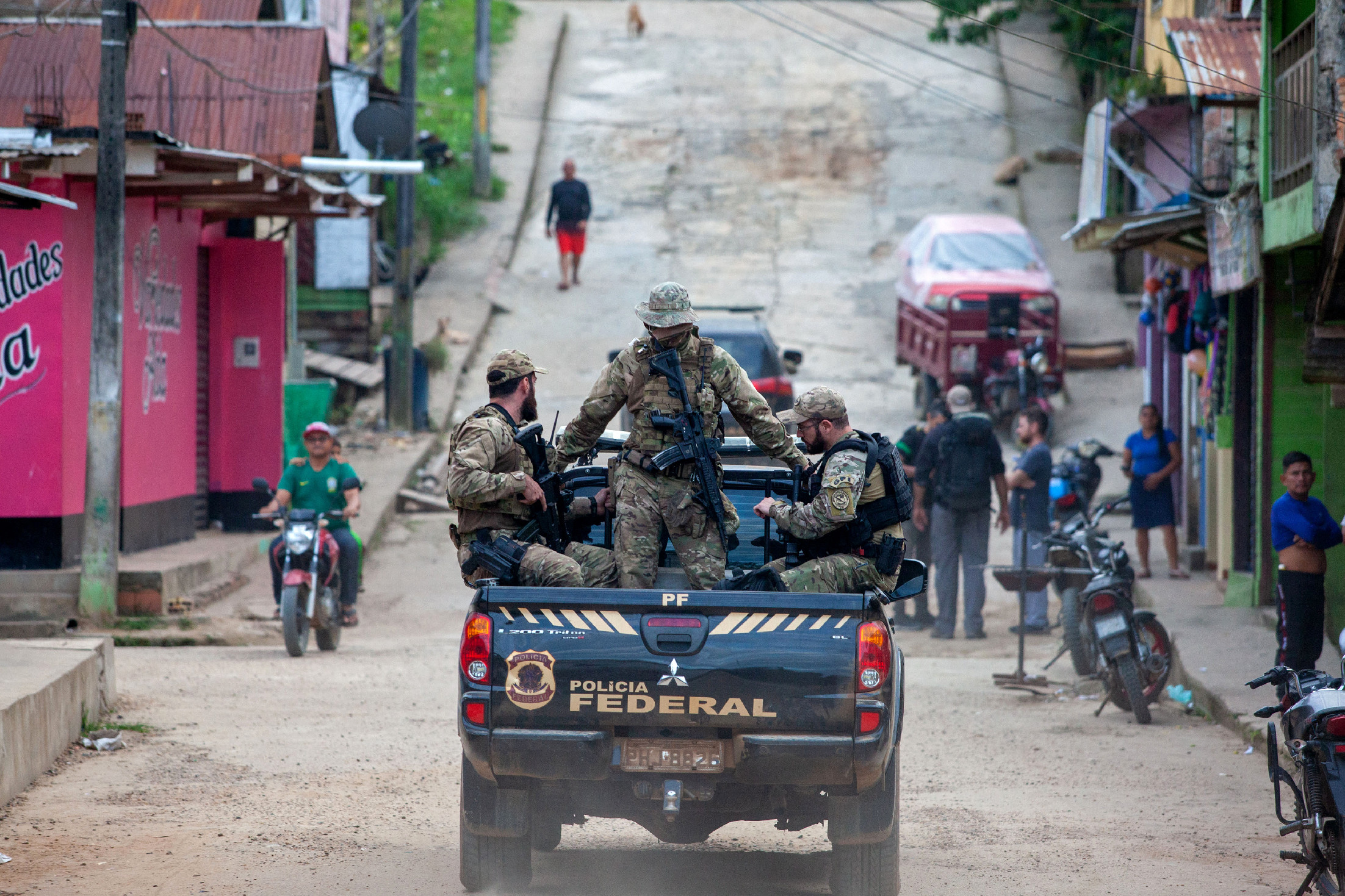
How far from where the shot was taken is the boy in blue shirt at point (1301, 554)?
28.0 ft

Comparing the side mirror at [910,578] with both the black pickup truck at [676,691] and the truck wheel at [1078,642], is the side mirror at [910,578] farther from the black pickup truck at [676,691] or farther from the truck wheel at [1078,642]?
the truck wheel at [1078,642]

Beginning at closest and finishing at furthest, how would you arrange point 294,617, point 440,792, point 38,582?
point 440,792 < point 294,617 < point 38,582

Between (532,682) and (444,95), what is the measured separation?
30428mm

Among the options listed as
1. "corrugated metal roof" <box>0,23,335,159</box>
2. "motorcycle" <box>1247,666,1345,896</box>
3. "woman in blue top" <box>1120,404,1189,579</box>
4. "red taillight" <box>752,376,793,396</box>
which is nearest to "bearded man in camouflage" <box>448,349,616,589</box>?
"motorcycle" <box>1247,666,1345,896</box>

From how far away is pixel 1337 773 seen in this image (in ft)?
16.0

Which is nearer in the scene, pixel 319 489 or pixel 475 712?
pixel 475 712

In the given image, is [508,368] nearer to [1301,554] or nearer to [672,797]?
[672,797]

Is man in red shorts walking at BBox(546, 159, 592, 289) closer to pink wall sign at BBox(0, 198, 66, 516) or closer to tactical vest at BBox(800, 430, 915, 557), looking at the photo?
pink wall sign at BBox(0, 198, 66, 516)

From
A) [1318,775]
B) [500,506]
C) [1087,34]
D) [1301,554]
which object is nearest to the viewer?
[1318,775]

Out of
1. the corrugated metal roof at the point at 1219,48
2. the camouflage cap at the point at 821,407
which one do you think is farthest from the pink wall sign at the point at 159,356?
the corrugated metal roof at the point at 1219,48

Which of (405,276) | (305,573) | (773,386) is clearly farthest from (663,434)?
(405,276)

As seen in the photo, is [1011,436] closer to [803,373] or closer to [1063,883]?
Answer: [803,373]

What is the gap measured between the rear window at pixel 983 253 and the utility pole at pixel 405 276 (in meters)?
7.69

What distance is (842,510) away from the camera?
5.40 metres
